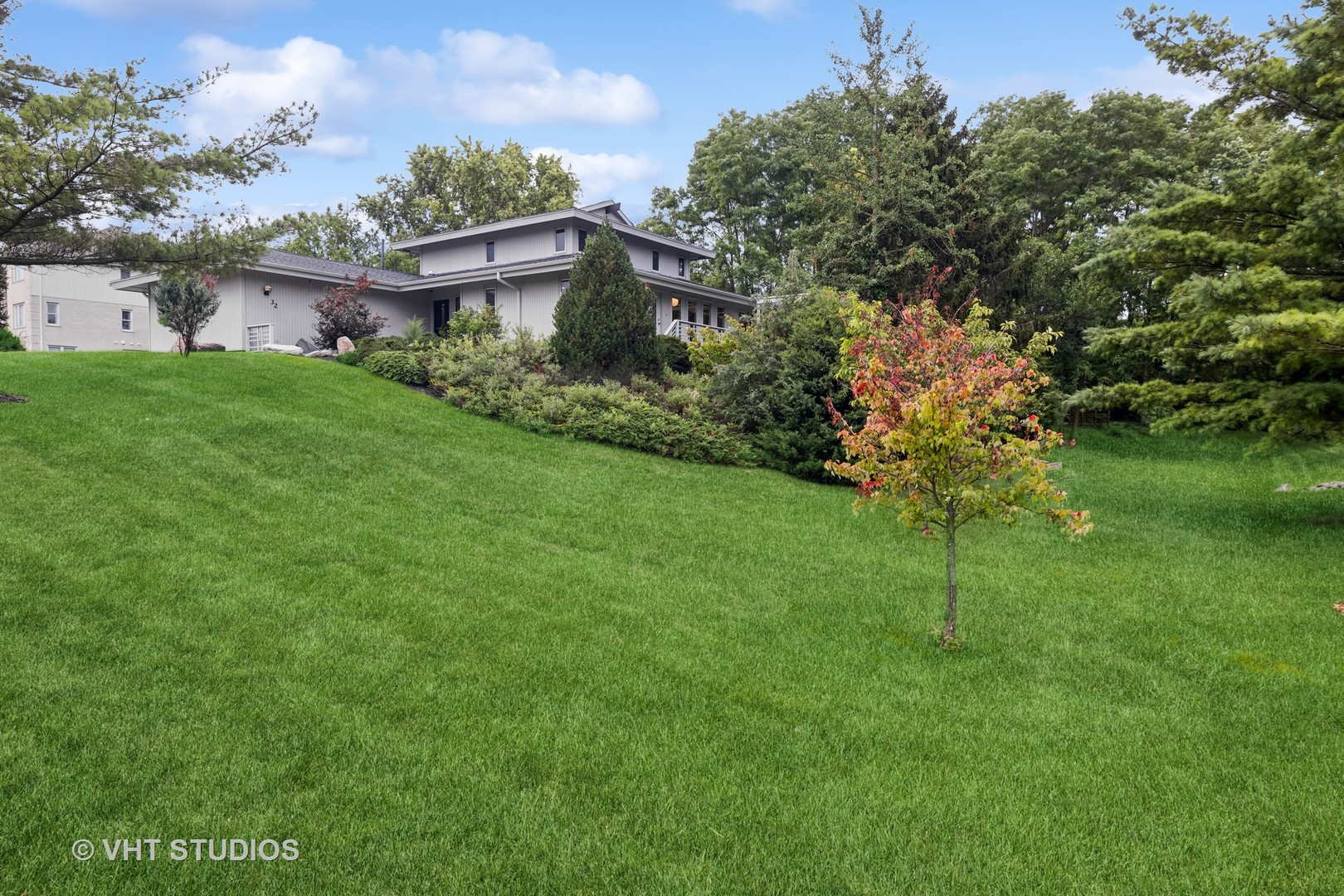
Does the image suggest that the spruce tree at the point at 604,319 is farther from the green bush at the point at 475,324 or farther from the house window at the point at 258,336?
the house window at the point at 258,336

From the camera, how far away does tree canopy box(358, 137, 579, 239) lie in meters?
43.1

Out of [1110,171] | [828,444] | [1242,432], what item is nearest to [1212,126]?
[1110,171]

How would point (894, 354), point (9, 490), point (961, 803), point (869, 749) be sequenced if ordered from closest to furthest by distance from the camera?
1. point (961, 803)
2. point (869, 749)
3. point (9, 490)
4. point (894, 354)

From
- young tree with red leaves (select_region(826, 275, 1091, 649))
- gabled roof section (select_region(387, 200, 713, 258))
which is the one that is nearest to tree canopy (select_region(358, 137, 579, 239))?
gabled roof section (select_region(387, 200, 713, 258))

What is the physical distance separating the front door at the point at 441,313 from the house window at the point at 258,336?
620cm

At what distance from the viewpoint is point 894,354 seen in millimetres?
9281

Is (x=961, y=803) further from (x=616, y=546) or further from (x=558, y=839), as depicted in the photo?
(x=616, y=546)

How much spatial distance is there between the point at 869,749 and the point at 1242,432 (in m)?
22.1

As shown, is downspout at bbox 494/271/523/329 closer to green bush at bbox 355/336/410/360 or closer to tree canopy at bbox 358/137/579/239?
green bush at bbox 355/336/410/360

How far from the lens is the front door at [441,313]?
29.7m

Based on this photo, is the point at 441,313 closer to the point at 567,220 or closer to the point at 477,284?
the point at 477,284

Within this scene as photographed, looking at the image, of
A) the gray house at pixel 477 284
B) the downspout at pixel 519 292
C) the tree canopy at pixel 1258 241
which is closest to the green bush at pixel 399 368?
the gray house at pixel 477 284

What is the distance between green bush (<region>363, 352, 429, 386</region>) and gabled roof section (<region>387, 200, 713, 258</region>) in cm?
1033

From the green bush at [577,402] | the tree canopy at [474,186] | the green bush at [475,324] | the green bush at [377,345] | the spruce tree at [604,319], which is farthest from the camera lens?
the tree canopy at [474,186]
